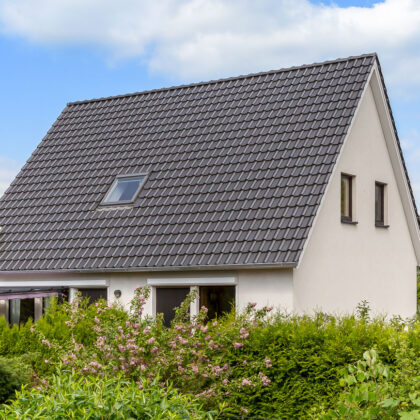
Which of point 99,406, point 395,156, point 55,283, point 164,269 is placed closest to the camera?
point 99,406

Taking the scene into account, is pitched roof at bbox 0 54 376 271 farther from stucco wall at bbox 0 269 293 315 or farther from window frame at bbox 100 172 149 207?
stucco wall at bbox 0 269 293 315

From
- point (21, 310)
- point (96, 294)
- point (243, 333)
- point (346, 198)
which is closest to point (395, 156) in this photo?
point (346, 198)

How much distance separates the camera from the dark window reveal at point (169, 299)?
1827 cm

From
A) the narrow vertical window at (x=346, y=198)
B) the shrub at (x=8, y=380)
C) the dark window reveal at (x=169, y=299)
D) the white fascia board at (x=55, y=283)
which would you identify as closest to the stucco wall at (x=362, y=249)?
the narrow vertical window at (x=346, y=198)

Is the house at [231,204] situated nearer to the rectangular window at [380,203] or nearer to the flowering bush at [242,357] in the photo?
the rectangular window at [380,203]

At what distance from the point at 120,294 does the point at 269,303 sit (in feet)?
13.0

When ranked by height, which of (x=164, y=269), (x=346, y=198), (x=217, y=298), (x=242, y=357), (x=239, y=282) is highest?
(x=346, y=198)

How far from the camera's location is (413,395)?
304 inches

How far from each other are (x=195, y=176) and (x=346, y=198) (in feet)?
12.7

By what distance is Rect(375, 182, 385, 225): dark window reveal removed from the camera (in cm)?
2197

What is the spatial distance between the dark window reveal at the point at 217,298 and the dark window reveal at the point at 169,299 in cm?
44

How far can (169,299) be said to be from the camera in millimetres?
18438

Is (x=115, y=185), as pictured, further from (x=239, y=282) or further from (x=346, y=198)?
(x=346, y=198)

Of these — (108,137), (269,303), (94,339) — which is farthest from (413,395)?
(108,137)
